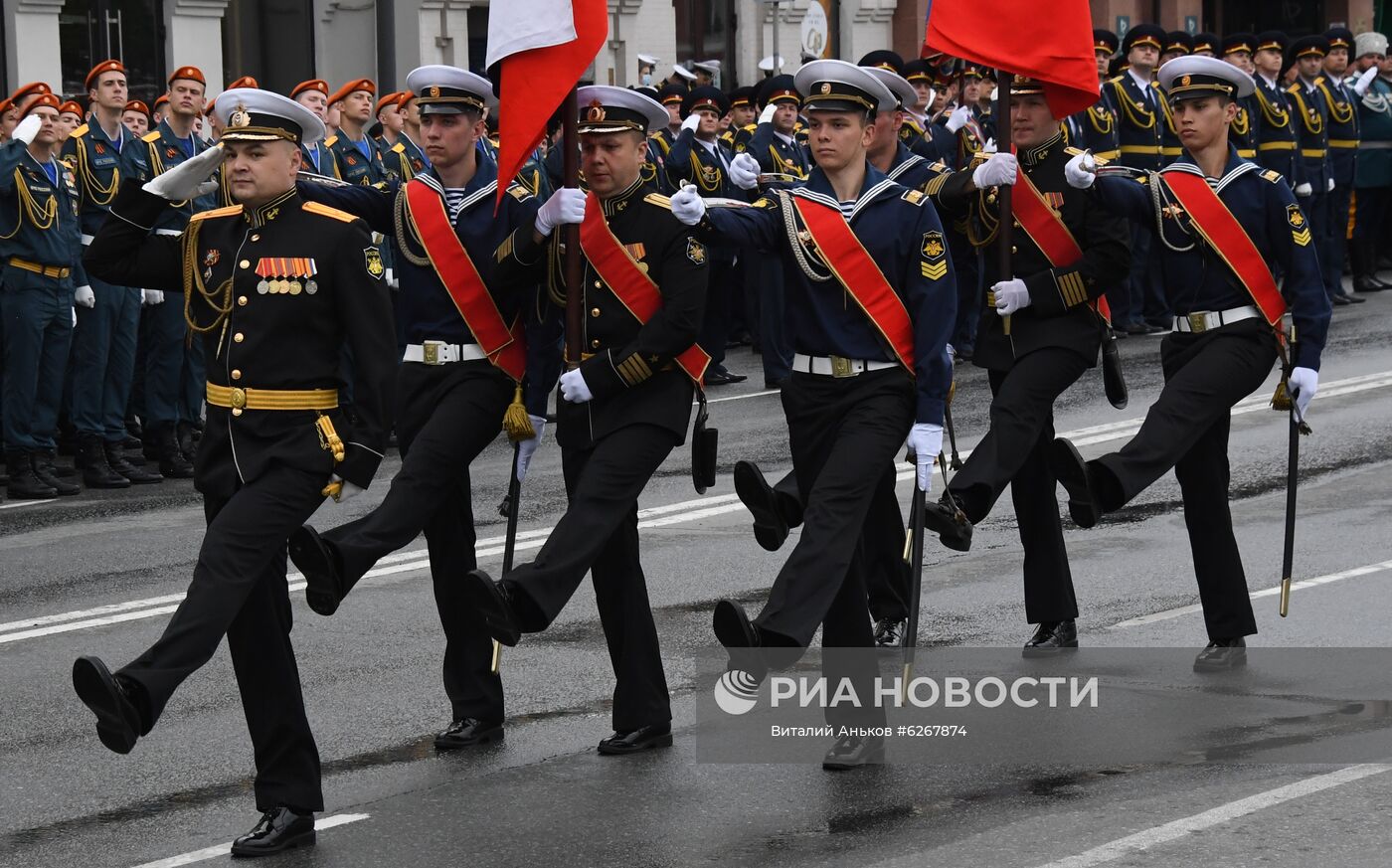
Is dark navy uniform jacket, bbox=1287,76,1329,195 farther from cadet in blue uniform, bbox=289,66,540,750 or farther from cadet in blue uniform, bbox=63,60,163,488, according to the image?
cadet in blue uniform, bbox=289,66,540,750

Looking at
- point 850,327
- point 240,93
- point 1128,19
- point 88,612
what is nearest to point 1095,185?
point 850,327

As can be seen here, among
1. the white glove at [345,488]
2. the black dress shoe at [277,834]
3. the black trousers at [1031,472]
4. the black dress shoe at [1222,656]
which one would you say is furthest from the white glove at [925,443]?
the black dress shoe at [277,834]

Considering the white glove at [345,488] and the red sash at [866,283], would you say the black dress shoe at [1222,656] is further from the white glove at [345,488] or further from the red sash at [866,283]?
the white glove at [345,488]

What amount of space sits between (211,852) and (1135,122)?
14.8 meters

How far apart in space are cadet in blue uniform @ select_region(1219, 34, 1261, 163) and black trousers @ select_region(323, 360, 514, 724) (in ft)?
45.1

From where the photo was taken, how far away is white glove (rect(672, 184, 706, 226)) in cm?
745

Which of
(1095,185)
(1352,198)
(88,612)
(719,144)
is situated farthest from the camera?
(1352,198)

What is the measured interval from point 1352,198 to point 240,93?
17690mm

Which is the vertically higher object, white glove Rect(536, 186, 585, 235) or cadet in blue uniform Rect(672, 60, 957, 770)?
white glove Rect(536, 186, 585, 235)

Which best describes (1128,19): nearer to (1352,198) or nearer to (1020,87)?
(1352,198)

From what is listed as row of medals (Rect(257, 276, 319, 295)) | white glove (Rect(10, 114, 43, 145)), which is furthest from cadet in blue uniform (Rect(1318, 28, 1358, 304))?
row of medals (Rect(257, 276, 319, 295))

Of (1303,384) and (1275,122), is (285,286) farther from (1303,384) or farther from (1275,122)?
(1275,122)

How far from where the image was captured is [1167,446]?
27.7 feet

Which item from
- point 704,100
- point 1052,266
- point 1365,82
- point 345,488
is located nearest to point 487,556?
point 1052,266
